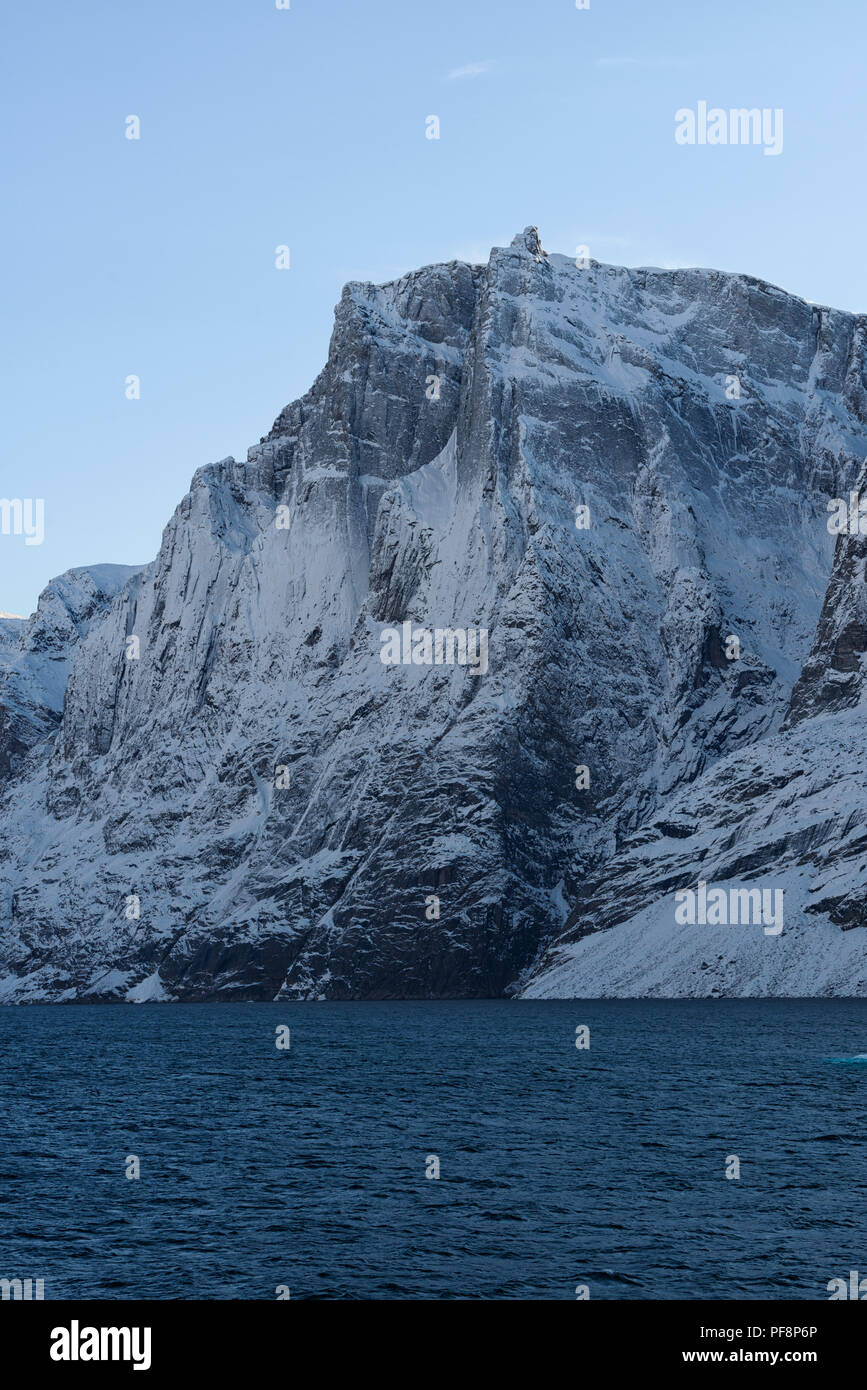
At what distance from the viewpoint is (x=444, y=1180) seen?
75.9 metres

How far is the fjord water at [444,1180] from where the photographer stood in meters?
56.3

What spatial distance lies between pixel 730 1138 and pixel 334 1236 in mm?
31880

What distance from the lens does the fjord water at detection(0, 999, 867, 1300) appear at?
56312 millimetres

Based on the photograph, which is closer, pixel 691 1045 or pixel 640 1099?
pixel 640 1099

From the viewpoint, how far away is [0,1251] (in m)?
61.2
